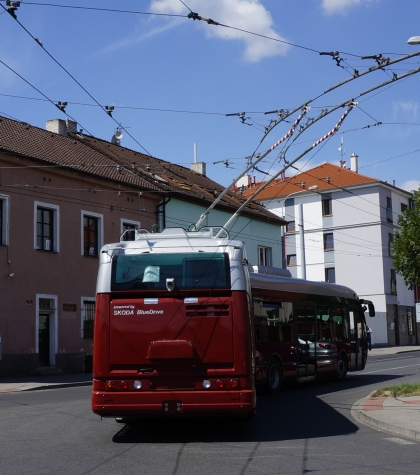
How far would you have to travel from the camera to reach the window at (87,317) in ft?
100

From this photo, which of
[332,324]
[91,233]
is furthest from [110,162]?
[332,324]

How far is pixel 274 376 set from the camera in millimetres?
18891

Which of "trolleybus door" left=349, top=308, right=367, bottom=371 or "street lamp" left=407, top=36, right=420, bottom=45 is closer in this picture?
"street lamp" left=407, top=36, right=420, bottom=45

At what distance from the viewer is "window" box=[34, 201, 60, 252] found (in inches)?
1144

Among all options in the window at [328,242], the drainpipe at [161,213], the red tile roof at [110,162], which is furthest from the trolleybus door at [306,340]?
the window at [328,242]

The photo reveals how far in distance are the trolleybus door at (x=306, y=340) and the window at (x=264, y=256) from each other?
886 inches

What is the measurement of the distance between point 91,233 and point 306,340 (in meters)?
14.0

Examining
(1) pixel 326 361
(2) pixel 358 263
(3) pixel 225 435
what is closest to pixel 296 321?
(1) pixel 326 361

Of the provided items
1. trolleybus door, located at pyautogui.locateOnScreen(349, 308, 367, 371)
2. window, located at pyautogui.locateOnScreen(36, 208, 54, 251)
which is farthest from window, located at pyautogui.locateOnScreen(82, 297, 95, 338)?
trolleybus door, located at pyautogui.locateOnScreen(349, 308, 367, 371)

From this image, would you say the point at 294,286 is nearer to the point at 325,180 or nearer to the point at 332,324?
the point at 332,324

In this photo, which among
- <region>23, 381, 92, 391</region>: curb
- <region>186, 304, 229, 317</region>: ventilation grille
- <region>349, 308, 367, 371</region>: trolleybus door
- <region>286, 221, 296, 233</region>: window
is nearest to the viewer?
<region>186, 304, 229, 317</region>: ventilation grille

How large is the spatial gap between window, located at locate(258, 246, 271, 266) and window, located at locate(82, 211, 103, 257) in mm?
13539

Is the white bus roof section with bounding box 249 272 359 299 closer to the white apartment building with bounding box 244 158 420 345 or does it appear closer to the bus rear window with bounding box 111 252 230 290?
the bus rear window with bounding box 111 252 230 290

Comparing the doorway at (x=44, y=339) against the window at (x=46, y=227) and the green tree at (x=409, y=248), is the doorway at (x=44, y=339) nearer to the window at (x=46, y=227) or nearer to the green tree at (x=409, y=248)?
the window at (x=46, y=227)
